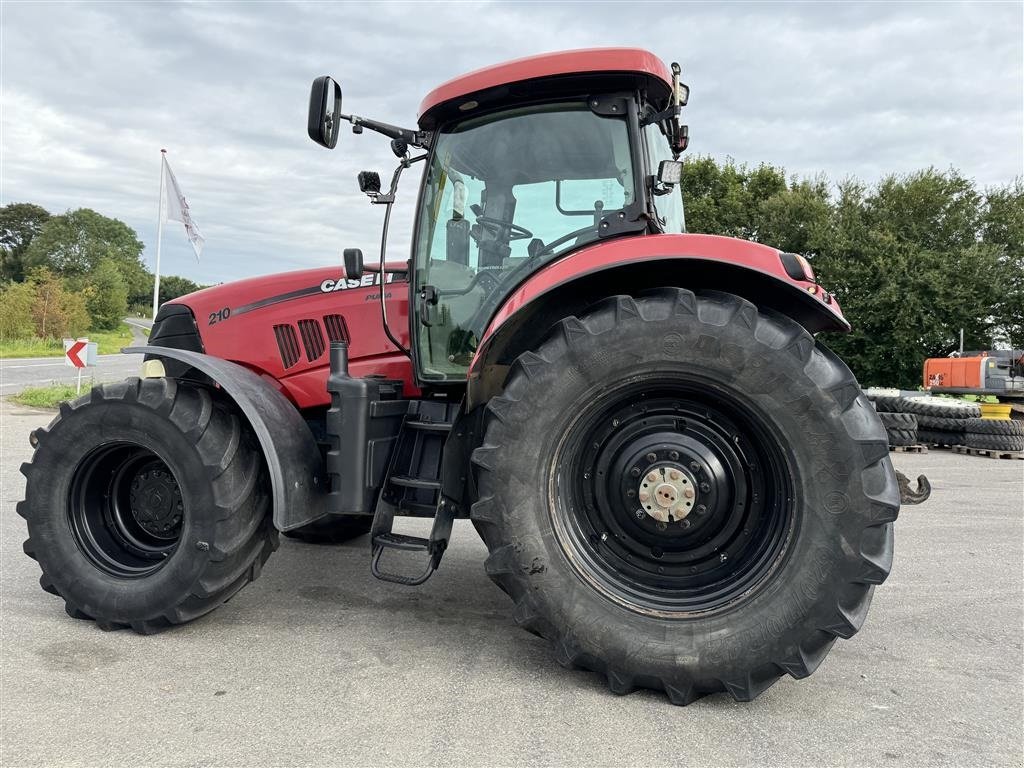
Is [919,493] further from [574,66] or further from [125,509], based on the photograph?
[125,509]

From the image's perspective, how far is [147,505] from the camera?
3.51m

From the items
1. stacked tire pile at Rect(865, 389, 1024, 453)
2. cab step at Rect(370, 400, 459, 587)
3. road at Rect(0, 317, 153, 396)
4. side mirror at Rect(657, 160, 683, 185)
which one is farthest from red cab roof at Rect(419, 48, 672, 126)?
road at Rect(0, 317, 153, 396)

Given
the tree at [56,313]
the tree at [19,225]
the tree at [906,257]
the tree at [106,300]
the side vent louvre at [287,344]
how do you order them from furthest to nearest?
1. the tree at [19,225]
2. the tree at [106,300]
3. the tree at [56,313]
4. the tree at [906,257]
5. the side vent louvre at [287,344]

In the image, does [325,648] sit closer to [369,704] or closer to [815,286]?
[369,704]

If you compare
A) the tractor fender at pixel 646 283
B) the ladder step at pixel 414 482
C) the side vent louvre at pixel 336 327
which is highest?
the tractor fender at pixel 646 283

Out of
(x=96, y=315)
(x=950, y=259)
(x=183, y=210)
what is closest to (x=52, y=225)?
(x=96, y=315)

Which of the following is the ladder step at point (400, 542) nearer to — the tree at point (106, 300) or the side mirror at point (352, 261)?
the side mirror at point (352, 261)

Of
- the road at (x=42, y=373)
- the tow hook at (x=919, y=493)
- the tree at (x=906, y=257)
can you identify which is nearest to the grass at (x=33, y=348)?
the road at (x=42, y=373)

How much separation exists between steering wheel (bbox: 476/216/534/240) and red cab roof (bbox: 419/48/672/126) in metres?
0.59

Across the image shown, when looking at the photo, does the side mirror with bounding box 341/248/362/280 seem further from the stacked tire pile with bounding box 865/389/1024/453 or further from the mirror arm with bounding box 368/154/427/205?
the stacked tire pile with bounding box 865/389/1024/453

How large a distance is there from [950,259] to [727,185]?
7.83 m

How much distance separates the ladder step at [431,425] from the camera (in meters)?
3.42

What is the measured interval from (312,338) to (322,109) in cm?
128

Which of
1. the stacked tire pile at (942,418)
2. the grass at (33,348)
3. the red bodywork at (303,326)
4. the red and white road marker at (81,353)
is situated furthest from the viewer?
the grass at (33,348)
